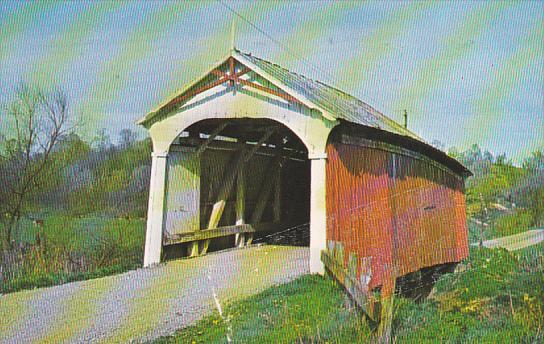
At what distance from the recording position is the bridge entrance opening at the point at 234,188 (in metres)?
9.33

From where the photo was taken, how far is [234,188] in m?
11.3

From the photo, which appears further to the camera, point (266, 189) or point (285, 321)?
point (266, 189)

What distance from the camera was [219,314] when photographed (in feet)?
18.0

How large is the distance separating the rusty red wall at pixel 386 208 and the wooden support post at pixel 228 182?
8.29ft

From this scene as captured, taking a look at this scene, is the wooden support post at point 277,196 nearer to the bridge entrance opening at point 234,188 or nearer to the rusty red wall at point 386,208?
the bridge entrance opening at point 234,188

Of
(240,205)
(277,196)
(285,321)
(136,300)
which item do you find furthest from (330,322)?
(277,196)

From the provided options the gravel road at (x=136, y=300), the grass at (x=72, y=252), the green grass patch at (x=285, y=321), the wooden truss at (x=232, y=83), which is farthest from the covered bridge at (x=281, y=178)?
the grass at (x=72, y=252)

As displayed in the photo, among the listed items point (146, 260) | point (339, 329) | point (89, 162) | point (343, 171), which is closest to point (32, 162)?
point (89, 162)

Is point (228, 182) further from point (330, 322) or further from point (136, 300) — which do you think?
point (330, 322)

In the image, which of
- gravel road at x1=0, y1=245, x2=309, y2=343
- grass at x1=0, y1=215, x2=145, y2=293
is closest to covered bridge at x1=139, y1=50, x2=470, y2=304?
gravel road at x1=0, y1=245, x2=309, y2=343

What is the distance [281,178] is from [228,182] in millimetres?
2611

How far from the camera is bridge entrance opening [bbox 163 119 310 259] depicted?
30.6 ft

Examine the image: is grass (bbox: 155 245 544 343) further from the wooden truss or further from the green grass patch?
the wooden truss

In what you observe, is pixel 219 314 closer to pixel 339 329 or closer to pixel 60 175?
pixel 339 329
